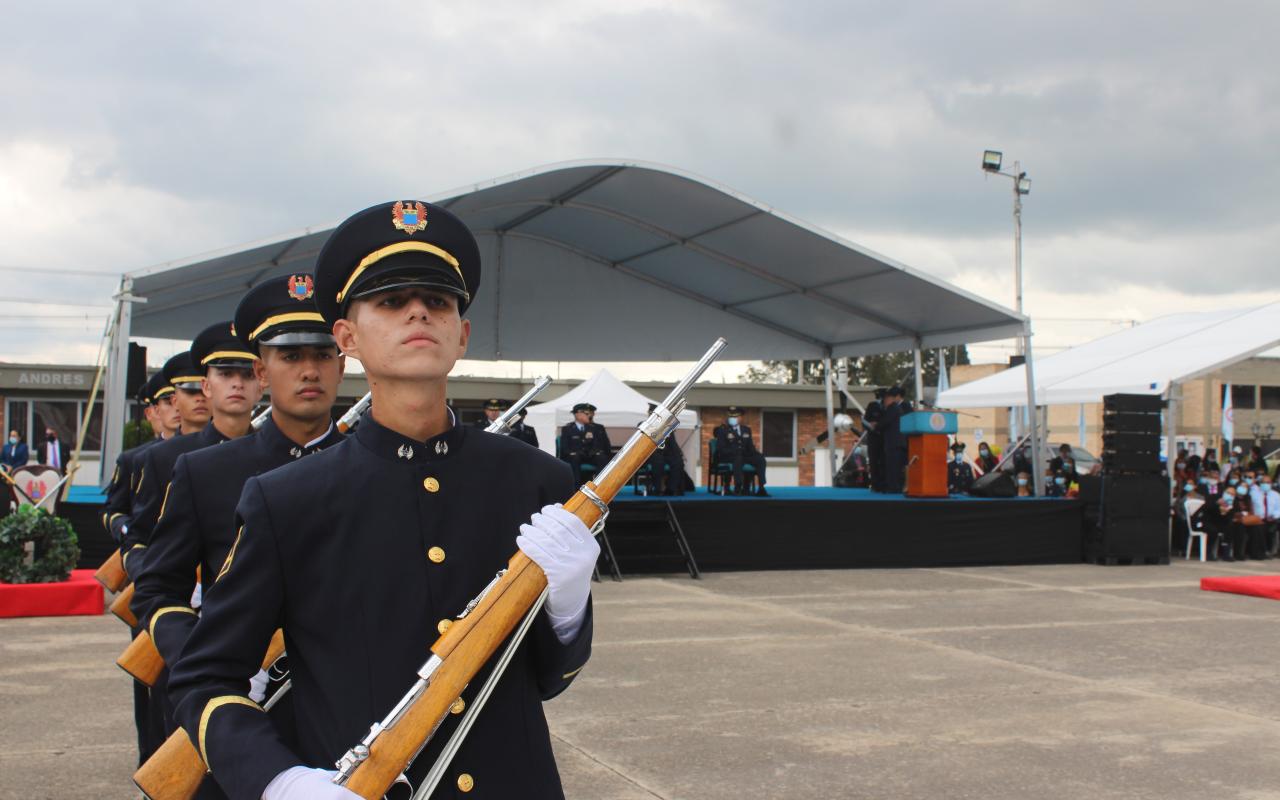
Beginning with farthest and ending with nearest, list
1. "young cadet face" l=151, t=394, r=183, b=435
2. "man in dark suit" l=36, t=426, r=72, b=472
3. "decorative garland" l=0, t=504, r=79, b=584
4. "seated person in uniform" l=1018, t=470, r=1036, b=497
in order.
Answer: "man in dark suit" l=36, t=426, r=72, b=472, "seated person in uniform" l=1018, t=470, r=1036, b=497, "decorative garland" l=0, t=504, r=79, b=584, "young cadet face" l=151, t=394, r=183, b=435

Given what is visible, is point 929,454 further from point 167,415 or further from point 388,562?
point 388,562

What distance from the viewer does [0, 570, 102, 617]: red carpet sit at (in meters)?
9.91

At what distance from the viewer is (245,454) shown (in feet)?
9.78

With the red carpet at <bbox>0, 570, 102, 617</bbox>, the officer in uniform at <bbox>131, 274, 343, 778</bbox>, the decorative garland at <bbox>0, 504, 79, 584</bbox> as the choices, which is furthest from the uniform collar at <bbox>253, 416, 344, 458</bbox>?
the red carpet at <bbox>0, 570, 102, 617</bbox>

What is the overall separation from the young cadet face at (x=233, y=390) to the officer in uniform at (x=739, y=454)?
12.4 m

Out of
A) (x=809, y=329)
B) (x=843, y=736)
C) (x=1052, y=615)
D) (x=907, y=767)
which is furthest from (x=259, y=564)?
(x=809, y=329)

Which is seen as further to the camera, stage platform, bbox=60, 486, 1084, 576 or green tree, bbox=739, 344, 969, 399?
green tree, bbox=739, 344, 969, 399

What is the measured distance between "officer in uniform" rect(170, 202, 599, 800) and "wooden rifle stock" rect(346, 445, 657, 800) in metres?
0.05

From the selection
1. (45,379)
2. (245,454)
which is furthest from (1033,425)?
(45,379)

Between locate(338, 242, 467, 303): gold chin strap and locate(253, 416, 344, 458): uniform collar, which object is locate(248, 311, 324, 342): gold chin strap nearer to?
locate(253, 416, 344, 458): uniform collar

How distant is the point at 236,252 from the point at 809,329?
10.1 metres

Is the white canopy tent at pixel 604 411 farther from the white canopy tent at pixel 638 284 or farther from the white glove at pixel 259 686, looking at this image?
the white glove at pixel 259 686

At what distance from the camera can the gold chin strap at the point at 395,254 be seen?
1.88 metres

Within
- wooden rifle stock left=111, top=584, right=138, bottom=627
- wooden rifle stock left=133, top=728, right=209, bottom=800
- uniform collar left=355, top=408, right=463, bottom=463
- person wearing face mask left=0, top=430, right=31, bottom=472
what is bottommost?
wooden rifle stock left=133, top=728, right=209, bottom=800
